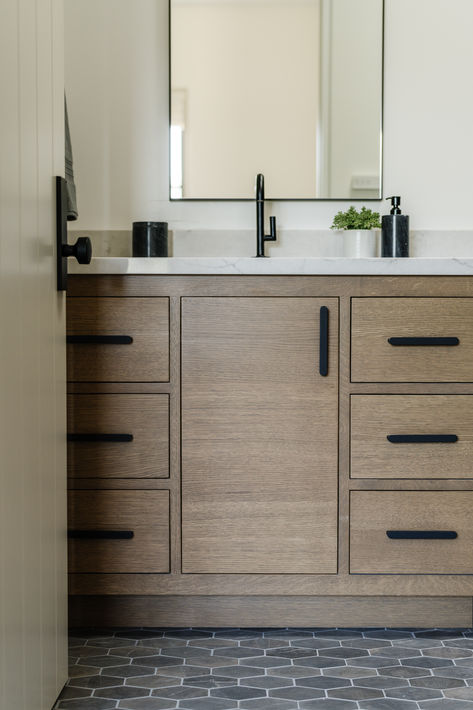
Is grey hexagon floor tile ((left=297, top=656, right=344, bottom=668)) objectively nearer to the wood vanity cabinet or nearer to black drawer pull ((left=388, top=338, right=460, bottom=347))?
the wood vanity cabinet

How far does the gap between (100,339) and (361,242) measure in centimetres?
87

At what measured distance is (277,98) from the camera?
2385 mm

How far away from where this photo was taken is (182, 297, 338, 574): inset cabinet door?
1884 millimetres

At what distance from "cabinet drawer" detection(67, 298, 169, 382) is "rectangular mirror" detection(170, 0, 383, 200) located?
0.65 m

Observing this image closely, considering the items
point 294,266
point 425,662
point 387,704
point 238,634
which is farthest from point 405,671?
point 294,266

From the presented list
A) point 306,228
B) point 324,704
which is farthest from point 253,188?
point 324,704

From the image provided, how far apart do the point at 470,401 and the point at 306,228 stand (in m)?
→ 0.83

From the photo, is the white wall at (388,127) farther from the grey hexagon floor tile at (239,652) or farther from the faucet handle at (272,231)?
the grey hexagon floor tile at (239,652)

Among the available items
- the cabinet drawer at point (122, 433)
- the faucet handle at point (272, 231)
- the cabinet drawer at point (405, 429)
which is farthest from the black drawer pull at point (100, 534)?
the faucet handle at point (272, 231)

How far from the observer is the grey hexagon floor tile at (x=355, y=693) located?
158 centimetres

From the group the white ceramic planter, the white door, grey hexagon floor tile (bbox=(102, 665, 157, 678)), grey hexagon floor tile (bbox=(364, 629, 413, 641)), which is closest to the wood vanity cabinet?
grey hexagon floor tile (bbox=(364, 629, 413, 641))

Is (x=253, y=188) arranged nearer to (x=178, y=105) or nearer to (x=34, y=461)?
(x=178, y=105)

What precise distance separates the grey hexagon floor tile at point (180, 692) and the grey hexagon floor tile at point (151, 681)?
2 cm

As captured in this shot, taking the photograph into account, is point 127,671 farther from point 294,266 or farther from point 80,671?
point 294,266
